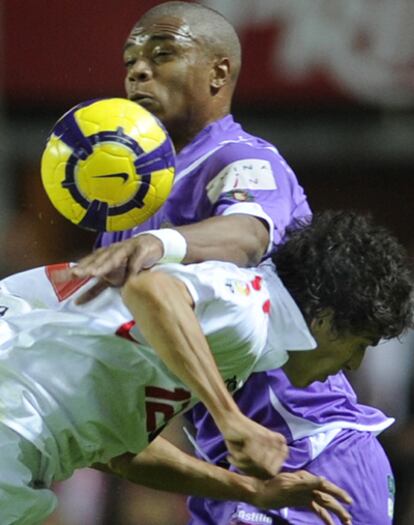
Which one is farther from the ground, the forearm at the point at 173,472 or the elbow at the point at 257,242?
the elbow at the point at 257,242

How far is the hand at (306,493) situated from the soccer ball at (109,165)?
2.66 ft

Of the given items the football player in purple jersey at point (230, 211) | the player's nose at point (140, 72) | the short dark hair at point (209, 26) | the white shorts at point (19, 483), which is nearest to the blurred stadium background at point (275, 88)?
the short dark hair at point (209, 26)

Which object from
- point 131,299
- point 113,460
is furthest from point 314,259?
point 113,460

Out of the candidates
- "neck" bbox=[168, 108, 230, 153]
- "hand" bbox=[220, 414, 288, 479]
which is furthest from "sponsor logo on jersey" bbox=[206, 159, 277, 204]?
"hand" bbox=[220, 414, 288, 479]

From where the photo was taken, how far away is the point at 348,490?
5.04 metres

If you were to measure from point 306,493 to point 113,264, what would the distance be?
2.53 feet

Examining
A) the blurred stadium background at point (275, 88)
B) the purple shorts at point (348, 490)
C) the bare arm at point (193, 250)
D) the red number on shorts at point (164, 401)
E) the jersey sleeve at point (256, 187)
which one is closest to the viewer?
the bare arm at point (193, 250)

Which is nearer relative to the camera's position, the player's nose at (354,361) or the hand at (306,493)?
the hand at (306,493)

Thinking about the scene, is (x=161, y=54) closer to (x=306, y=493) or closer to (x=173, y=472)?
(x=173, y=472)

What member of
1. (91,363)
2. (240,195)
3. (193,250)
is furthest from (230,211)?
(91,363)

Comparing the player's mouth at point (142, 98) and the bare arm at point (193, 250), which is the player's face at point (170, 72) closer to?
the player's mouth at point (142, 98)

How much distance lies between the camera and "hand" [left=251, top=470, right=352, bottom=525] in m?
4.33

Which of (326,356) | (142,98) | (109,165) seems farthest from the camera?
(142,98)

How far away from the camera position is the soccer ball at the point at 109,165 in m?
4.56
